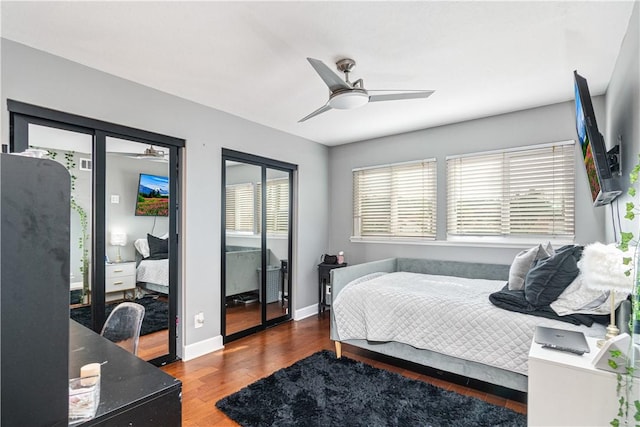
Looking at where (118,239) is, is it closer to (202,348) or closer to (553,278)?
(202,348)

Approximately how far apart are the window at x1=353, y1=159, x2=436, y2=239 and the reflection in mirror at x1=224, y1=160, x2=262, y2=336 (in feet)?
4.94

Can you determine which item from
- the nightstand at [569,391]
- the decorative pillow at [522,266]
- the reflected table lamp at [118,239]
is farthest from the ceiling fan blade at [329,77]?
the reflected table lamp at [118,239]

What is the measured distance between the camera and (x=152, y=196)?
2934 millimetres

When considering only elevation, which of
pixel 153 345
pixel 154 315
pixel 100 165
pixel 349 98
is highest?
pixel 349 98

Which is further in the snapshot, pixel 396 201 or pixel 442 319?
pixel 396 201

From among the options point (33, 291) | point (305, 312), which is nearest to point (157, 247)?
point (305, 312)

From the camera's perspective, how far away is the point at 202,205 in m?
3.24

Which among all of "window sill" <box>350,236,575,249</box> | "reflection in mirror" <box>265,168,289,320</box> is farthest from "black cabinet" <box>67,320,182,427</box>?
"window sill" <box>350,236,575,249</box>

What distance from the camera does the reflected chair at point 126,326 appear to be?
1762mm

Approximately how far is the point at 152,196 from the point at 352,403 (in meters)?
2.37

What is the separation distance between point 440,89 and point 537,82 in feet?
2.53

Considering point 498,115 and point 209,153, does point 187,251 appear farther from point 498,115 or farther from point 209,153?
point 498,115

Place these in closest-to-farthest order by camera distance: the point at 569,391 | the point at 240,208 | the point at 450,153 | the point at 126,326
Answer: the point at 569,391 < the point at 126,326 < the point at 240,208 < the point at 450,153

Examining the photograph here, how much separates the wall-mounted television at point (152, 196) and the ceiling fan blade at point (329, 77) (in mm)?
1811
